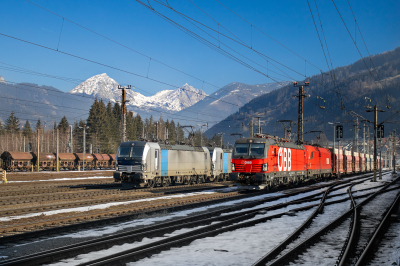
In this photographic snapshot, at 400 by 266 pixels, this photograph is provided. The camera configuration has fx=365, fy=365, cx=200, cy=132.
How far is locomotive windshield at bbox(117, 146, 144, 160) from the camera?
24766 millimetres

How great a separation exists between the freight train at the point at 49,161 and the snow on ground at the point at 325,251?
2116 inches

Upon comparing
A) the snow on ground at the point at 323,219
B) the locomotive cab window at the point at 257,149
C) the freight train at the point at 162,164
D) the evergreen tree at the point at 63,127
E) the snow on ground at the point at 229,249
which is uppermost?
the evergreen tree at the point at 63,127

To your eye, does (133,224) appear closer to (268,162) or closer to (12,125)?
(268,162)

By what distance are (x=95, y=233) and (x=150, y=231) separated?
1.64m

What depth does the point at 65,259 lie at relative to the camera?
25.5ft

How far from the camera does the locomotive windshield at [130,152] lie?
24.8 m

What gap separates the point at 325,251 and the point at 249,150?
14.8 m

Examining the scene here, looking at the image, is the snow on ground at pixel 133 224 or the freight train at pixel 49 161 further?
the freight train at pixel 49 161

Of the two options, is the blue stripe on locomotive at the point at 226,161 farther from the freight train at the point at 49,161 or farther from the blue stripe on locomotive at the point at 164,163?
the freight train at the point at 49,161

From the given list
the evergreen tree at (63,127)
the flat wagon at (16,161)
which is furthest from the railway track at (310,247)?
the evergreen tree at (63,127)

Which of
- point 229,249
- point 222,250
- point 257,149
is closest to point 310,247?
A: point 229,249

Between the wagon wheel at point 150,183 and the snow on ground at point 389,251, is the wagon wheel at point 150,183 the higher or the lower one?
the higher one

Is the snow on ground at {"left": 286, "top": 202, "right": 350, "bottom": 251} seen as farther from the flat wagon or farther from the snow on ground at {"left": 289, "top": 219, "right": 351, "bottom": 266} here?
the flat wagon

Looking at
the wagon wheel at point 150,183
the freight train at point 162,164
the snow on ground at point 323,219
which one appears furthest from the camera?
the wagon wheel at point 150,183
